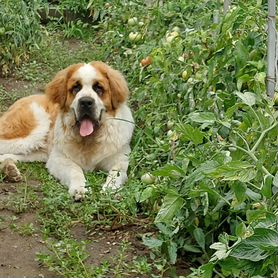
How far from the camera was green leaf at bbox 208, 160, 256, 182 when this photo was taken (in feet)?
11.4

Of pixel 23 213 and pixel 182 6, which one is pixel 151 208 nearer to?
pixel 23 213

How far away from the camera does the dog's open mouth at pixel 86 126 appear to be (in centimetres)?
638

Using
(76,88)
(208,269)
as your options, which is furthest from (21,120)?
(208,269)

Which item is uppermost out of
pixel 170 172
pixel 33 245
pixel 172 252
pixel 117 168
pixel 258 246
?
pixel 258 246

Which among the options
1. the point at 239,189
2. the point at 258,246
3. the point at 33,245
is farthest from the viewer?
the point at 33,245

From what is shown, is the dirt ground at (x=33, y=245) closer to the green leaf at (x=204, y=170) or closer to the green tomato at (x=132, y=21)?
the green leaf at (x=204, y=170)

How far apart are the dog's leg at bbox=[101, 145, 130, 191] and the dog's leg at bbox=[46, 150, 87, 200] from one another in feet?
0.57

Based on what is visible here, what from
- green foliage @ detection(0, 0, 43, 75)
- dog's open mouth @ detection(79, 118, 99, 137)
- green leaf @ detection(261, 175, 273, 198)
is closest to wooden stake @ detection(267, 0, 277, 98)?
green leaf @ detection(261, 175, 273, 198)

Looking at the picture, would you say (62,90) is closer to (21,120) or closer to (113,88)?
(113,88)

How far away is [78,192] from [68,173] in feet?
1.46

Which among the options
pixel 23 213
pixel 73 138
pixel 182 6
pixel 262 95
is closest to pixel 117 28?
pixel 182 6

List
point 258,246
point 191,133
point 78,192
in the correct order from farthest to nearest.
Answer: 1. point 78,192
2. point 191,133
3. point 258,246

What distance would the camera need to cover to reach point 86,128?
639cm

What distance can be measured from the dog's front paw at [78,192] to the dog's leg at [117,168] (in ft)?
0.45
